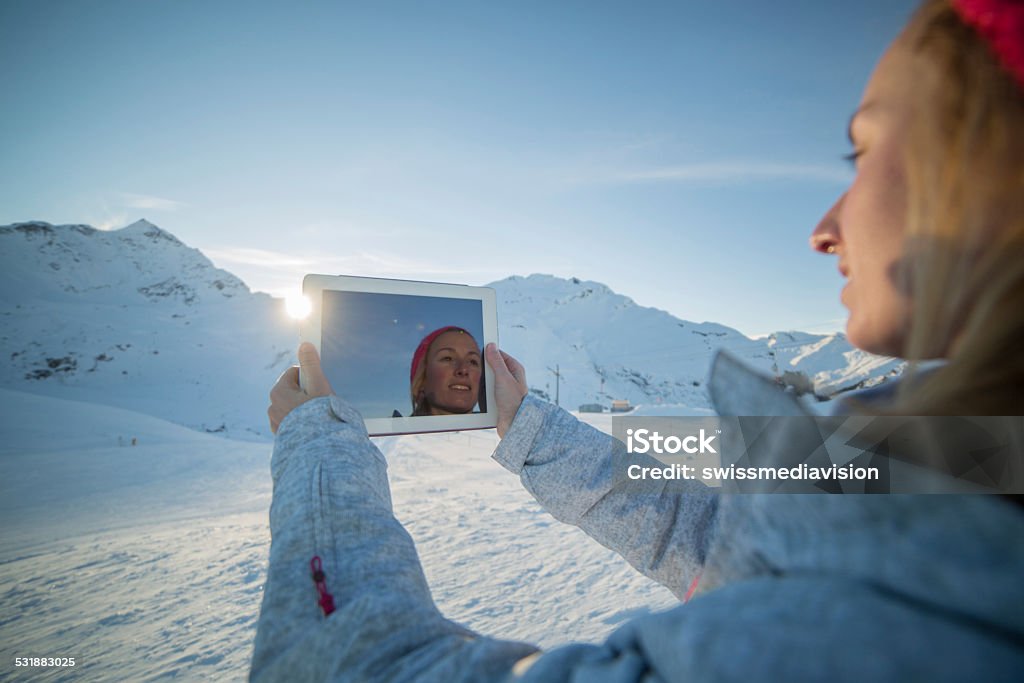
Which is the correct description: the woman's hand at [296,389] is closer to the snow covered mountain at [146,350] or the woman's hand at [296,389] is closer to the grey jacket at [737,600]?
the grey jacket at [737,600]

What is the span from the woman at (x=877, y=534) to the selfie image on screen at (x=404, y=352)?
2.98 ft

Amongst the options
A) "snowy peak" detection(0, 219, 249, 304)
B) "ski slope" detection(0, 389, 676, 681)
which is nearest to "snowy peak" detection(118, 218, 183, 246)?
"snowy peak" detection(0, 219, 249, 304)

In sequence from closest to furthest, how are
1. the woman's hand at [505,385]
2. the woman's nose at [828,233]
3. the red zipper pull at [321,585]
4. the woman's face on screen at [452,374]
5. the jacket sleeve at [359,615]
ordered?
1. the jacket sleeve at [359,615]
2. the red zipper pull at [321,585]
3. the woman's nose at [828,233]
4. the woman's hand at [505,385]
5. the woman's face on screen at [452,374]

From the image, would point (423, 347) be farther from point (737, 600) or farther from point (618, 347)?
point (618, 347)

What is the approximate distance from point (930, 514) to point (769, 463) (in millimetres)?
176

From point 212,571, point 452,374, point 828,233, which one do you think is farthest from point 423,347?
point 212,571

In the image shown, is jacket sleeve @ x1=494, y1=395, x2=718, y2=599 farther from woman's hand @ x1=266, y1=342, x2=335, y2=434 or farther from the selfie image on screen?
woman's hand @ x1=266, y1=342, x2=335, y2=434

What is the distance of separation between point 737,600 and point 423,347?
1.73m

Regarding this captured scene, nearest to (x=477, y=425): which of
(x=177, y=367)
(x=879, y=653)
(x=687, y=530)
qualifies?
(x=687, y=530)

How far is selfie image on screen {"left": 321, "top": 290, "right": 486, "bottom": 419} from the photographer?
72.9 inches

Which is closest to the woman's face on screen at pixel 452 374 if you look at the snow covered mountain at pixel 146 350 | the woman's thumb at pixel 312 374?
the woman's thumb at pixel 312 374

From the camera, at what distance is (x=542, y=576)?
3062mm

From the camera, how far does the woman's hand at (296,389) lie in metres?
1.37

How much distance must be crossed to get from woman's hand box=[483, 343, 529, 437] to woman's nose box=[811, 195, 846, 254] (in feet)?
3.44
